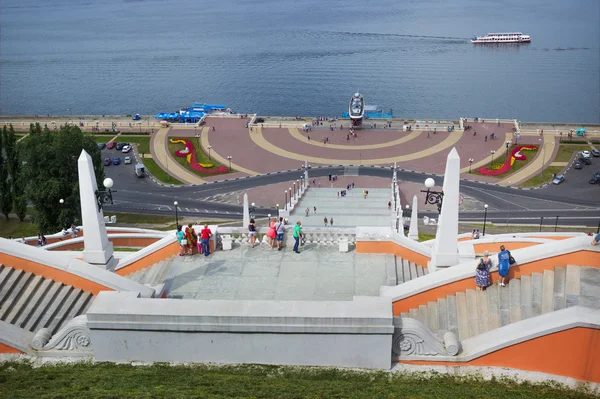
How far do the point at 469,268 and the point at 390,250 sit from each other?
5114mm

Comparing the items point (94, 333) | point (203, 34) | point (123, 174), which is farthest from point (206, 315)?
point (203, 34)

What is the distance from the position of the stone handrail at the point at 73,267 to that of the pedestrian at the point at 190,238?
13.4 ft

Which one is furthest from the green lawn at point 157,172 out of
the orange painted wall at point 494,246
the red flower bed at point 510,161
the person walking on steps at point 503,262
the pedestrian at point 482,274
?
the person walking on steps at point 503,262

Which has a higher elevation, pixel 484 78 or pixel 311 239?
pixel 484 78

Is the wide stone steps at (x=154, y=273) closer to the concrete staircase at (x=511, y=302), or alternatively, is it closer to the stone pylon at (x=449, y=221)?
the concrete staircase at (x=511, y=302)

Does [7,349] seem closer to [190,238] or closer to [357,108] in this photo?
[190,238]

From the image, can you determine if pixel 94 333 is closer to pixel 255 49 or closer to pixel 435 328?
pixel 435 328

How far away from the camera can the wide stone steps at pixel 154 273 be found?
22.4m

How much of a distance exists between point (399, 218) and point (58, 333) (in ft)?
85.2

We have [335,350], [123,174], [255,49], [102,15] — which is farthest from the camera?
[102,15]

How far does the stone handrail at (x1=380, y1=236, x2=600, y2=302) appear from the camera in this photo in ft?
59.3

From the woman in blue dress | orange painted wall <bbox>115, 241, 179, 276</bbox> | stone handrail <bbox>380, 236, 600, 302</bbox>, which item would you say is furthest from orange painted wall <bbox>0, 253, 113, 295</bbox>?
the woman in blue dress

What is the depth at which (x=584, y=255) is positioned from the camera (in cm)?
1800

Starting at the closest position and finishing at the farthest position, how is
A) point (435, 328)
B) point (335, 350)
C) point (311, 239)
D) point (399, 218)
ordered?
point (335, 350)
point (435, 328)
point (311, 239)
point (399, 218)
